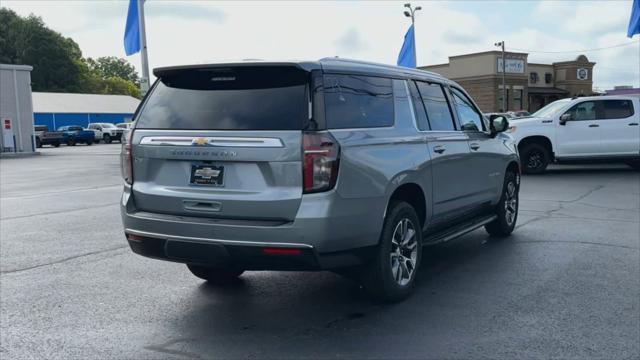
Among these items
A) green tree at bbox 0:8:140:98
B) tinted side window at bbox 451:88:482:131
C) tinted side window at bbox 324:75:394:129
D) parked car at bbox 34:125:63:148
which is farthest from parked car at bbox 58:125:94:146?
tinted side window at bbox 324:75:394:129

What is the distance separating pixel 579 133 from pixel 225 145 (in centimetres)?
1330

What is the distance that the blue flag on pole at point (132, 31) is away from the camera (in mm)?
23297

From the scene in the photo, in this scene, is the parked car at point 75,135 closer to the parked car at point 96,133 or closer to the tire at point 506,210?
the parked car at point 96,133

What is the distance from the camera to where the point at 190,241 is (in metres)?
4.43

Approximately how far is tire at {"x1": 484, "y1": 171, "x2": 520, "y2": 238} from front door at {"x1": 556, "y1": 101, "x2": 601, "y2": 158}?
822 cm

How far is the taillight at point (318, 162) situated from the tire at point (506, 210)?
3879 millimetres

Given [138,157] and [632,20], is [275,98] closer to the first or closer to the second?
[138,157]

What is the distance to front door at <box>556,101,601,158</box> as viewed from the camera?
15.5 m

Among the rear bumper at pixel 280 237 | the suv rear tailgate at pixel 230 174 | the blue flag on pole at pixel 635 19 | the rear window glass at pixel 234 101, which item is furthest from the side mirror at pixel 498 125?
the blue flag on pole at pixel 635 19

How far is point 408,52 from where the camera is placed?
28.6 m

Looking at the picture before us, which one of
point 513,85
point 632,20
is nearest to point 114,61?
point 513,85

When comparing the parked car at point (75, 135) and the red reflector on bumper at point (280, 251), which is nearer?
the red reflector on bumper at point (280, 251)

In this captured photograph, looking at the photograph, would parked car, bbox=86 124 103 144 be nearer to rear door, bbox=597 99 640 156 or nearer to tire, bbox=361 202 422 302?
rear door, bbox=597 99 640 156

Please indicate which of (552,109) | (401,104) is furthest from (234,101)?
(552,109)
